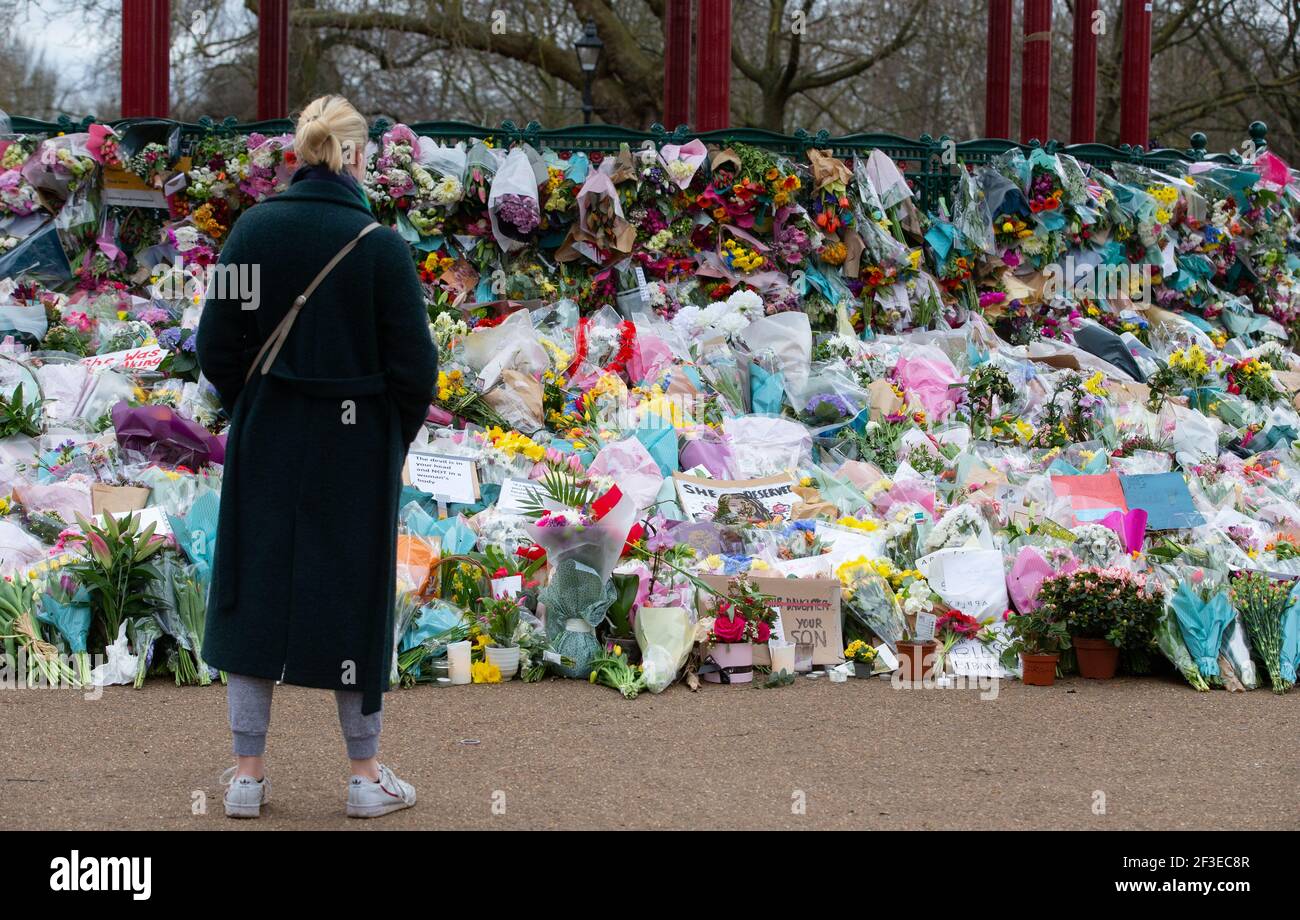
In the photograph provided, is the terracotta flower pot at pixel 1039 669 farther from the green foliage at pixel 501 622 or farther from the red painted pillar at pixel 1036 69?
the red painted pillar at pixel 1036 69

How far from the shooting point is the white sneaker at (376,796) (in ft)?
12.5

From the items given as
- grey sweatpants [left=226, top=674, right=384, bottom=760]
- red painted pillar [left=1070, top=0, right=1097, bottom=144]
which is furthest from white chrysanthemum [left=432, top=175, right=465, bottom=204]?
red painted pillar [left=1070, top=0, right=1097, bottom=144]

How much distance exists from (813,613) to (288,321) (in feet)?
9.11

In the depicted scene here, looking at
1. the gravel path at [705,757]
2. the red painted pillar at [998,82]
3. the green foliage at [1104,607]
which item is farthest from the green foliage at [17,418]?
the red painted pillar at [998,82]

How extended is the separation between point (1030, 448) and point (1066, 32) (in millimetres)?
18461

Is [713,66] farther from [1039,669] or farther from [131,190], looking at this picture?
[1039,669]

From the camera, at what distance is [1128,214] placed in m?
10.2

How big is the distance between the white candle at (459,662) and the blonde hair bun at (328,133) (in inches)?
89.2

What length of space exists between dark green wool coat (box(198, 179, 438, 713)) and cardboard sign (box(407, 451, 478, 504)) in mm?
3001

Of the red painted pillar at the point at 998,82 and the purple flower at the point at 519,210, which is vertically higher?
the red painted pillar at the point at 998,82

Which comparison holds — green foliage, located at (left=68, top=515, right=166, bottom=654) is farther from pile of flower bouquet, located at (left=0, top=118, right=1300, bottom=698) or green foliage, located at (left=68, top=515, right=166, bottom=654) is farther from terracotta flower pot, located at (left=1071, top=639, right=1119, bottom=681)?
terracotta flower pot, located at (left=1071, top=639, right=1119, bottom=681)

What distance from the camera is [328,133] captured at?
3.69m

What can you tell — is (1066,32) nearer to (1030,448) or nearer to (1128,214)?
(1128,214)

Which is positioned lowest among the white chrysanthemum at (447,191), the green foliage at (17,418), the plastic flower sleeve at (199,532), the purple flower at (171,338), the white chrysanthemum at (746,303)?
the plastic flower sleeve at (199,532)
